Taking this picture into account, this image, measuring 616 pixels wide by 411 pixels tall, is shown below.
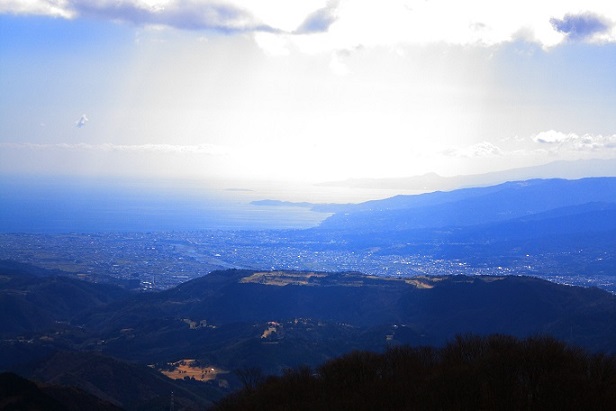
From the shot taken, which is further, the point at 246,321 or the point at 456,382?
the point at 246,321

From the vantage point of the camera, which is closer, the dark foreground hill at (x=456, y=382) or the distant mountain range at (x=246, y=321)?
the dark foreground hill at (x=456, y=382)

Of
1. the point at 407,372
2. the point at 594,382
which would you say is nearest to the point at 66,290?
the point at 407,372

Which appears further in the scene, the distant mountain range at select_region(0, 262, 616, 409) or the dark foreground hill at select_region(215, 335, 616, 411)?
the distant mountain range at select_region(0, 262, 616, 409)

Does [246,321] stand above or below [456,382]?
below

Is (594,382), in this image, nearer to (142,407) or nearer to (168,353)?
(142,407)

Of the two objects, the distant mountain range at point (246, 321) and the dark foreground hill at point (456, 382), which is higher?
the dark foreground hill at point (456, 382)
